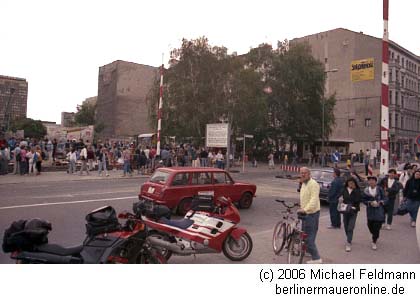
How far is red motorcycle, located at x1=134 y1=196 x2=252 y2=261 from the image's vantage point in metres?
5.88

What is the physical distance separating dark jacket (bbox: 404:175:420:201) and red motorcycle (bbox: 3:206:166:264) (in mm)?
6853

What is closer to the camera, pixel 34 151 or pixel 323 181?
pixel 323 181

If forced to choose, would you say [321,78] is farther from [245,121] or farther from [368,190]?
[368,190]

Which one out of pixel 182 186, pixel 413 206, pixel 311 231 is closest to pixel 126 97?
pixel 182 186

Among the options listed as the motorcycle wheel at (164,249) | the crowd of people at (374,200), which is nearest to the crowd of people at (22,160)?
the motorcycle wheel at (164,249)

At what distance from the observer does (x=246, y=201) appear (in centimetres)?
1180

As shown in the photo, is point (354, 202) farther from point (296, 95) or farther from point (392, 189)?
point (296, 95)

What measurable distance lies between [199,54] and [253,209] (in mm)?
24198

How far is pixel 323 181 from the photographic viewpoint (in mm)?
13594

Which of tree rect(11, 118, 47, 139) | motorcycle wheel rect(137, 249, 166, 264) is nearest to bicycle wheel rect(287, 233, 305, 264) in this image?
motorcycle wheel rect(137, 249, 166, 264)

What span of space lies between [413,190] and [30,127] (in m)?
83.5

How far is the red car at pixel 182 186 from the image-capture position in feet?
32.0

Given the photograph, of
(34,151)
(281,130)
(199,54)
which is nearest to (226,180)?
(34,151)

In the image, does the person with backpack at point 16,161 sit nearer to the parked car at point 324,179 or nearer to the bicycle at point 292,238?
the parked car at point 324,179
